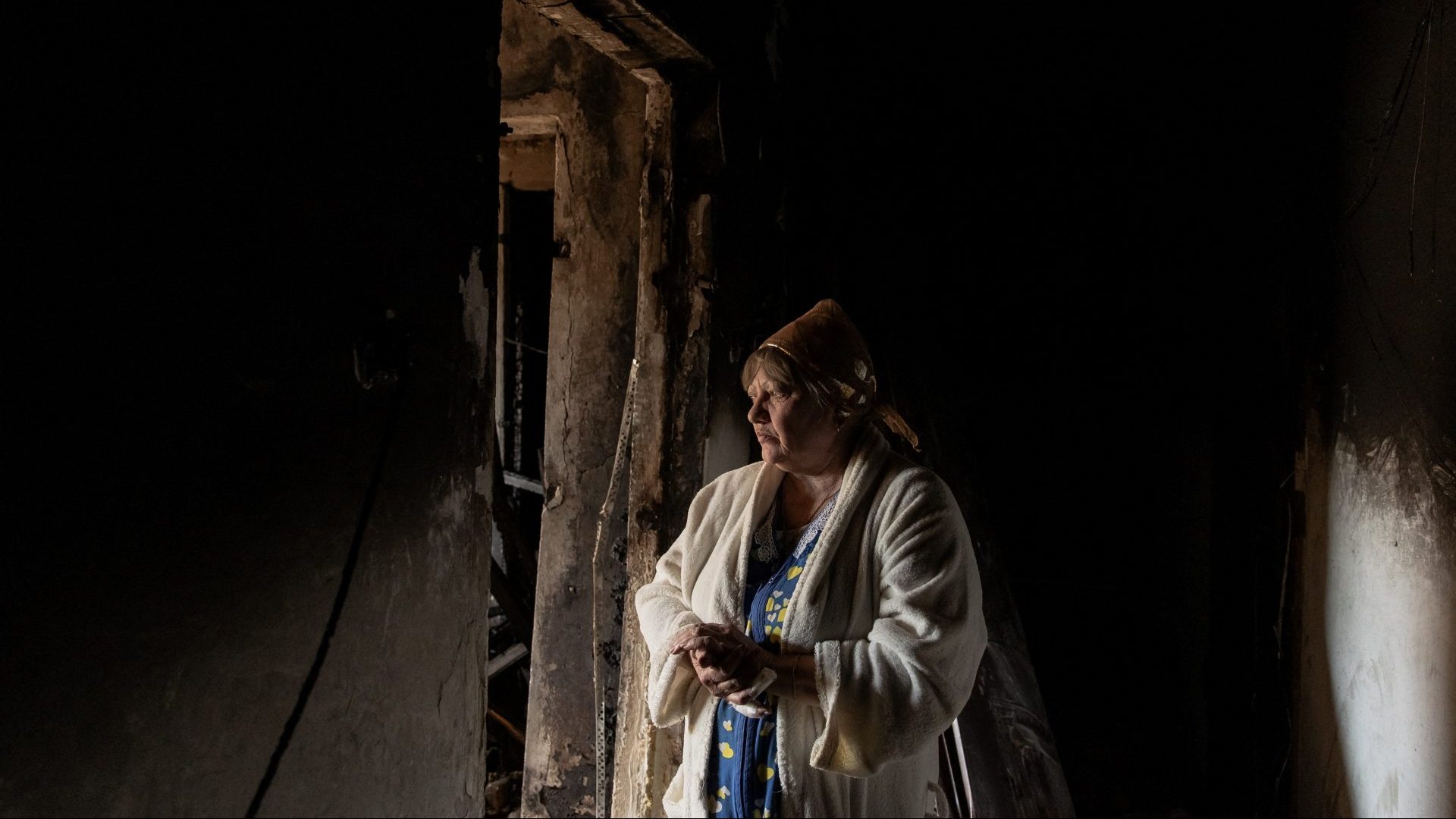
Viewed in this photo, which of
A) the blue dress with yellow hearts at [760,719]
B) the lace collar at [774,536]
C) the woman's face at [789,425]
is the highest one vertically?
the woman's face at [789,425]

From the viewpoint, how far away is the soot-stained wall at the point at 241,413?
1389 millimetres

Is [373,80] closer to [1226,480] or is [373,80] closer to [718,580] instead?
[718,580]

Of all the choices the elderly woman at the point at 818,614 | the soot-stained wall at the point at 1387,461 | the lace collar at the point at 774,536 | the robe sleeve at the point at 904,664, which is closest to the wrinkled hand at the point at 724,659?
the elderly woman at the point at 818,614

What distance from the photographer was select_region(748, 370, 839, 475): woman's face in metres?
1.80

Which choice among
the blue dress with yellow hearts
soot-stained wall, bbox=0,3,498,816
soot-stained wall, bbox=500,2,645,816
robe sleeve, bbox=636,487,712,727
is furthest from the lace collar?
soot-stained wall, bbox=500,2,645,816

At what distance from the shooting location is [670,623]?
1918 mm

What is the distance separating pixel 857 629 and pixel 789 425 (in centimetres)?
41

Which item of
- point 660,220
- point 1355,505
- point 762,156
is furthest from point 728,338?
point 1355,505

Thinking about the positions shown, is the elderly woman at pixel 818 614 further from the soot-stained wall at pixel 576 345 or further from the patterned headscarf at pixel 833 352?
the soot-stained wall at pixel 576 345

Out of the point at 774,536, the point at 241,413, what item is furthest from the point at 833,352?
the point at 241,413

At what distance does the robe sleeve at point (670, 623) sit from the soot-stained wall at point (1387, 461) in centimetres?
228

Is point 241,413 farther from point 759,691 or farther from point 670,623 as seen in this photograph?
point 759,691

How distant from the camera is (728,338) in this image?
130 inches

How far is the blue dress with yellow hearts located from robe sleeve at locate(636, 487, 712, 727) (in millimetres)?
94
